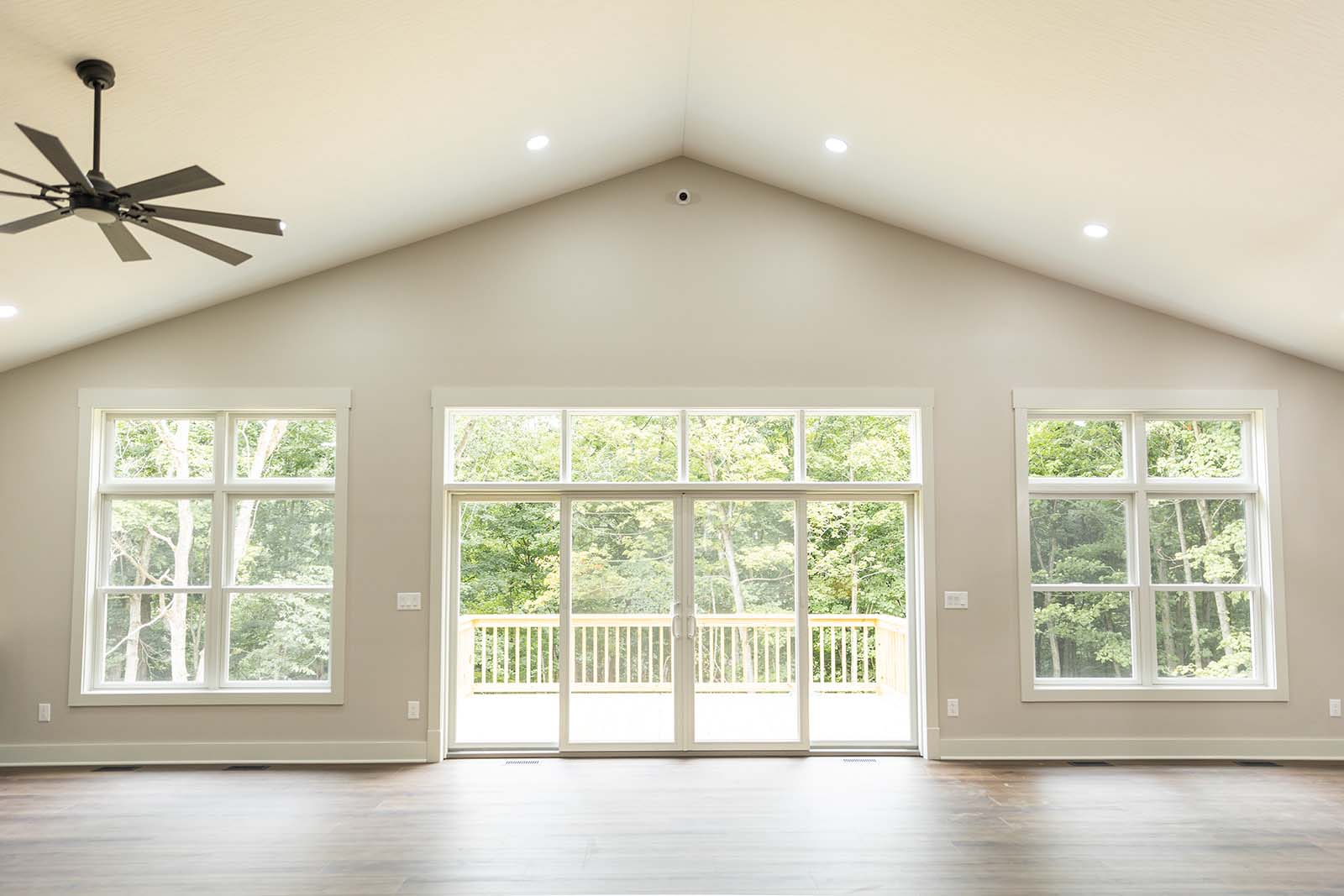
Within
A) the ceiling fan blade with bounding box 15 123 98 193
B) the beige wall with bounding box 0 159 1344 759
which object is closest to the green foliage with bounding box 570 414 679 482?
the beige wall with bounding box 0 159 1344 759

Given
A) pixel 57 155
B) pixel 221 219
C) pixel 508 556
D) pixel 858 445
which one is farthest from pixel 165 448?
pixel 858 445

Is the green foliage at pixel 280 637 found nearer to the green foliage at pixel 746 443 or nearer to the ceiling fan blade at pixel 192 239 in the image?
the green foliage at pixel 746 443

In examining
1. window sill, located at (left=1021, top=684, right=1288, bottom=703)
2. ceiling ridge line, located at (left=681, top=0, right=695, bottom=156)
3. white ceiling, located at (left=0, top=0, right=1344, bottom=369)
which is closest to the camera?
white ceiling, located at (left=0, top=0, right=1344, bottom=369)

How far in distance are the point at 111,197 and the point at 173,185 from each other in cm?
27

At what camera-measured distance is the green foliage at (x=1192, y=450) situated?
255 inches

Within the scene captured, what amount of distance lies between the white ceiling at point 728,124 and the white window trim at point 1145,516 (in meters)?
0.58

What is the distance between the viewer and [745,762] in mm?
6066

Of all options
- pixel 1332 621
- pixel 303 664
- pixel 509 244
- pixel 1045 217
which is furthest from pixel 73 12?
pixel 1332 621

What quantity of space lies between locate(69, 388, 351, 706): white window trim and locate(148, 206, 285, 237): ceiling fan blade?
2.93 meters

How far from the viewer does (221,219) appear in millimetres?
3428

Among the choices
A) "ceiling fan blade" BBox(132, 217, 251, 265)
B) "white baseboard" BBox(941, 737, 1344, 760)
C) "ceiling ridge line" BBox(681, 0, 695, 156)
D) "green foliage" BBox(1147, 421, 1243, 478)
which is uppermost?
"ceiling ridge line" BBox(681, 0, 695, 156)

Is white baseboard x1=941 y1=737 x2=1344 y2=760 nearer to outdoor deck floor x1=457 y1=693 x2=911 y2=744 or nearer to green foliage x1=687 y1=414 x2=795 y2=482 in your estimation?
outdoor deck floor x1=457 y1=693 x2=911 y2=744

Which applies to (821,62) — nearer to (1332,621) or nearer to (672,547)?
(672,547)

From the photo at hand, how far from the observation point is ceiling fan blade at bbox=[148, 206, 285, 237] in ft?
10.7
